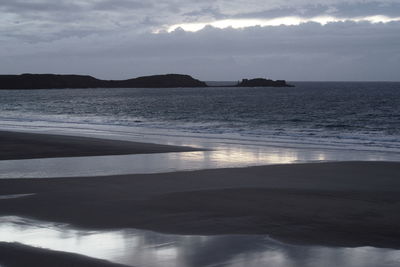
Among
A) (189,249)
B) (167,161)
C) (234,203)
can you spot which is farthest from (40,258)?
(167,161)

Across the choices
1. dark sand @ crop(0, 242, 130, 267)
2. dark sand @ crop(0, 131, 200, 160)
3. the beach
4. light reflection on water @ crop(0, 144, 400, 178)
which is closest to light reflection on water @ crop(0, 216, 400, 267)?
dark sand @ crop(0, 242, 130, 267)

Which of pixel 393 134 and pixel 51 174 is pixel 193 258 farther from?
pixel 393 134

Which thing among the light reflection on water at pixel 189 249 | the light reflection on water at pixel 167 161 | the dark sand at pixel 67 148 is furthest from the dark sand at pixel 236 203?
the dark sand at pixel 67 148

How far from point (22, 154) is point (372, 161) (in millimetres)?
13636

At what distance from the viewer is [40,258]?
7883 millimetres

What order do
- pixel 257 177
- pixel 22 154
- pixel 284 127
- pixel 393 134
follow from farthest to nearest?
pixel 284 127, pixel 393 134, pixel 22 154, pixel 257 177

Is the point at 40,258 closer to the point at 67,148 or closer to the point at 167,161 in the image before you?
the point at 167,161

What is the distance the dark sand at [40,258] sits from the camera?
762cm

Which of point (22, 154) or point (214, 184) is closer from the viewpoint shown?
point (214, 184)

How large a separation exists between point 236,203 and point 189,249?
3.58 metres

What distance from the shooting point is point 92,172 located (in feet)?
54.6

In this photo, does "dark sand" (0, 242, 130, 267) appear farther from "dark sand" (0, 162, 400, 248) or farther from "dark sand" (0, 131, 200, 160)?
"dark sand" (0, 131, 200, 160)

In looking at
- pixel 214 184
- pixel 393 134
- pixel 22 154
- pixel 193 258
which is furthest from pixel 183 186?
pixel 393 134

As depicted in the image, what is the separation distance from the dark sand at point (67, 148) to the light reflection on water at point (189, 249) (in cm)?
1217
